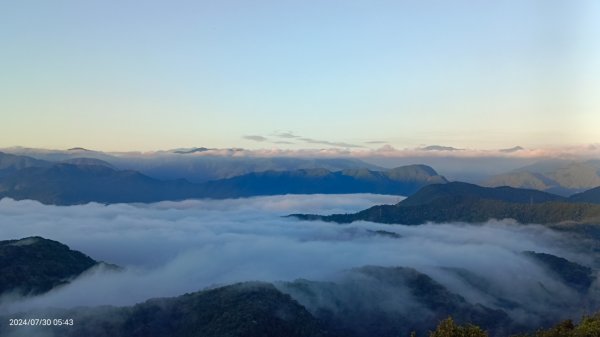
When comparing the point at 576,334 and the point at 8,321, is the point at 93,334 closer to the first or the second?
the point at 8,321

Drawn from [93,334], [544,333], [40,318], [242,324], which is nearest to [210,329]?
[242,324]

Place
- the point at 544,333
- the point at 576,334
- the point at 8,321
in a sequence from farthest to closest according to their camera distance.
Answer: the point at 8,321 < the point at 544,333 < the point at 576,334

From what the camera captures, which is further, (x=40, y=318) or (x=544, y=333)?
(x=40, y=318)

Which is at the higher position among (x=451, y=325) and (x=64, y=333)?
(x=451, y=325)

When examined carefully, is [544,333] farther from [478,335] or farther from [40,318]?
[40,318]

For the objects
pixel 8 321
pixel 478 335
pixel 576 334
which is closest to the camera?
pixel 478 335

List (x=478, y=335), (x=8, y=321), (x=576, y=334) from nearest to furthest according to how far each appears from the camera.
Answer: (x=478, y=335) → (x=576, y=334) → (x=8, y=321)

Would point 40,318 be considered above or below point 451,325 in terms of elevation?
below

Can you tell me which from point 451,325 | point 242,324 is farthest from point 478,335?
point 242,324

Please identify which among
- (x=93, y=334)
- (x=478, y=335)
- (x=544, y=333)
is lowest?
(x=93, y=334)
